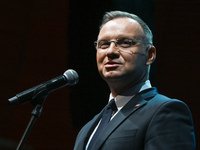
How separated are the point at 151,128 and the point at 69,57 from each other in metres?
2.35

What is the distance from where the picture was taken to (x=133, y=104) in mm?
1605

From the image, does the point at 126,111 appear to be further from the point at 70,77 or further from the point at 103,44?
the point at 103,44

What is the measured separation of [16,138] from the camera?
12.0 ft

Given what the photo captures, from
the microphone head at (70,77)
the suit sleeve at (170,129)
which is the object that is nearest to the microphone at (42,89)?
the microphone head at (70,77)

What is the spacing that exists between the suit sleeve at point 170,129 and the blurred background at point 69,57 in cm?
152

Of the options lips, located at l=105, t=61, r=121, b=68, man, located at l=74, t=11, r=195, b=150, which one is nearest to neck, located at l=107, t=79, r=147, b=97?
man, located at l=74, t=11, r=195, b=150

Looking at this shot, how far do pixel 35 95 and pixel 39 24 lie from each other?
2.63 m

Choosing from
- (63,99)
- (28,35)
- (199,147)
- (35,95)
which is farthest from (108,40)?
(28,35)

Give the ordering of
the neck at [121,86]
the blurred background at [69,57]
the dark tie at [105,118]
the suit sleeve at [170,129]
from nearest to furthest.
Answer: the suit sleeve at [170,129], the dark tie at [105,118], the neck at [121,86], the blurred background at [69,57]

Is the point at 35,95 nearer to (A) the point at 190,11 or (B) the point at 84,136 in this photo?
(B) the point at 84,136

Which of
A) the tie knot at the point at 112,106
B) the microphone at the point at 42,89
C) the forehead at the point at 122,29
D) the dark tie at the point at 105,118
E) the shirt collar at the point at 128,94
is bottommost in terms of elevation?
the dark tie at the point at 105,118

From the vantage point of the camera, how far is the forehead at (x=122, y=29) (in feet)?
5.78

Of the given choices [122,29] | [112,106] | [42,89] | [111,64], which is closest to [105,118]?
[112,106]

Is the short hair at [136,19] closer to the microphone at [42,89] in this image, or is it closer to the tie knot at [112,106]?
the tie knot at [112,106]
